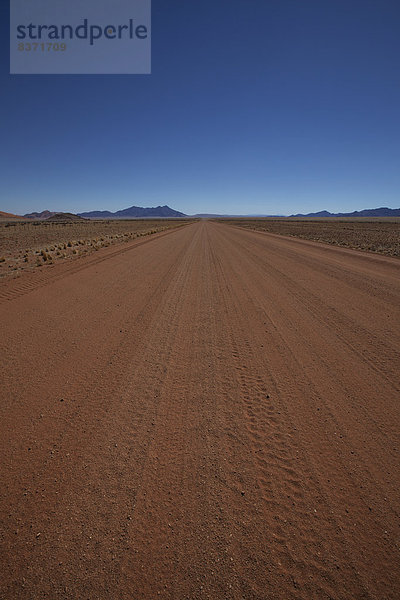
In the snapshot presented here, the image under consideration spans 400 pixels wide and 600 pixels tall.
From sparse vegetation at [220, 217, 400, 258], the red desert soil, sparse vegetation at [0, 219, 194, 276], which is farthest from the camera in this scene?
sparse vegetation at [220, 217, 400, 258]

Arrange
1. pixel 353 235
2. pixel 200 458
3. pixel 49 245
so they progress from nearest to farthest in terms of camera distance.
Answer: pixel 200 458 < pixel 49 245 < pixel 353 235

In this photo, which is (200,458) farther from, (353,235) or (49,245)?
(353,235)

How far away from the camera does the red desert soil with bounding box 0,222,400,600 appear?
6.00ft

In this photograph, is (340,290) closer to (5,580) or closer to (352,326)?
(352,326)

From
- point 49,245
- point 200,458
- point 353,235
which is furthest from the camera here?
point 353,235

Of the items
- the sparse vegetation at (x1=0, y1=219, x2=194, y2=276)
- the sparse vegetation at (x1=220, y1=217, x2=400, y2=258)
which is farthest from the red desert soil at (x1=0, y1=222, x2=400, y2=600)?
the sparse vegetation at (x1=220, y1=217, x2=400, y2=258)

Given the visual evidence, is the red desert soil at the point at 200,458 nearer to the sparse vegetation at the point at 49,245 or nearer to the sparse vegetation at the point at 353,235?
the sparse vegetation at the point at 49,245

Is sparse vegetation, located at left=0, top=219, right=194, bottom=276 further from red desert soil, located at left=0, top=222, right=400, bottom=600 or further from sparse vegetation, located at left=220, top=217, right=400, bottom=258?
sparse vegetation, located at left=220, top=217, right=400, bottom=258

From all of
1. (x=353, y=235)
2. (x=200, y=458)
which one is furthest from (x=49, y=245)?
(x=353, y=235)

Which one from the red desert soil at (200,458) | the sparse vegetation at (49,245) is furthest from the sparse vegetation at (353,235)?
the sparse vegetation at (49,245)

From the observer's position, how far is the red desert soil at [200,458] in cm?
183

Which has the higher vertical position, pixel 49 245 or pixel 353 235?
pixel 353 235

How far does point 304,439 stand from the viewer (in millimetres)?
2859

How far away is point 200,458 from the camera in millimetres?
2627
